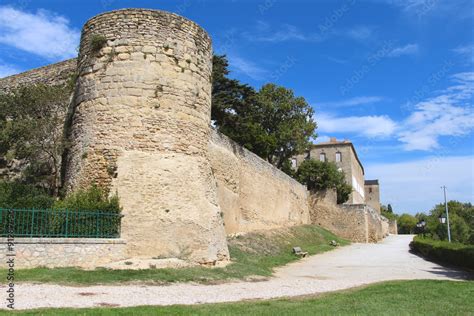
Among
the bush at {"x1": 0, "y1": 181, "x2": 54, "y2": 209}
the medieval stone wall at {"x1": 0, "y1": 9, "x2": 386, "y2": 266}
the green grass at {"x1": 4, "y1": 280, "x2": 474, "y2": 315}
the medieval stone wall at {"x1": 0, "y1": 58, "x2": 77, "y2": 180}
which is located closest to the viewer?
the green grass at {"x1": 4, "y1": 280, "x2": 474, "y2": 315}

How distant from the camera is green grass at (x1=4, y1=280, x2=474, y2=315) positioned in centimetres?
693

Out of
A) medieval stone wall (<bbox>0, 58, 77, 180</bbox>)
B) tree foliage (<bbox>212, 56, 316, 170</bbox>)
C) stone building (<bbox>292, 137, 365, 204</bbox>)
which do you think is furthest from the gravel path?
stone building (<bbox>292, 137, 365, 204</bbox>)

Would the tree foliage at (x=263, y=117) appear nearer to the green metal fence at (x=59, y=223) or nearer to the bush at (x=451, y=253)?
the bush at (x=451, y=253)

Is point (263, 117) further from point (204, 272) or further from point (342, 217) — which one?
point (204, 272)

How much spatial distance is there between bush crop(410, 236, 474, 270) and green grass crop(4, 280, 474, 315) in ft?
19.5

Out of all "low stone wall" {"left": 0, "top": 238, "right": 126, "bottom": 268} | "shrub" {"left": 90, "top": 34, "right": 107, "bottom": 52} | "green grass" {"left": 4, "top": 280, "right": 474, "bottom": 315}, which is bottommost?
"green grass" {"left": 4, "top": 280, "right": 474, "bottom": 315}

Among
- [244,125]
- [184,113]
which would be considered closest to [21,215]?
[184,113]

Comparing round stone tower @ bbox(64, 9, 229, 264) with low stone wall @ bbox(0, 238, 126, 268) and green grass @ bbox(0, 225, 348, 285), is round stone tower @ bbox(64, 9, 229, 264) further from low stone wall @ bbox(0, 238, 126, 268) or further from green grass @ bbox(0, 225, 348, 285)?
green grass @ bbox(0, 225, 348, 285)

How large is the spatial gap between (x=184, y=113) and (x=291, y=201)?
756 inches

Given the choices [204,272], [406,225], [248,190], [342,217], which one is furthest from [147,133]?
[406,225]

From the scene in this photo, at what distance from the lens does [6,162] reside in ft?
56.0

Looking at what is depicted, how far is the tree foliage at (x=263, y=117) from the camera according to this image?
3074 centimetres

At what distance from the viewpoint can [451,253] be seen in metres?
17.5

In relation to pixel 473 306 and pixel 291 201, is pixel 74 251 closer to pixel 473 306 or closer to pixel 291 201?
pixel 473 306
